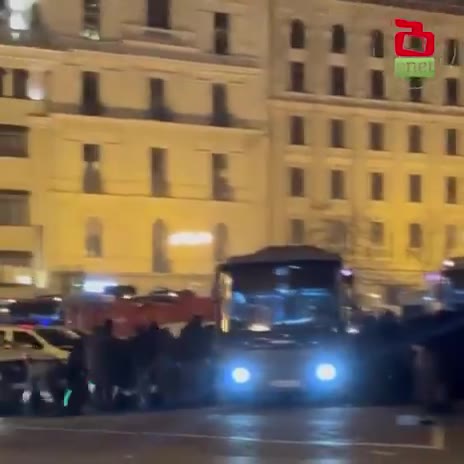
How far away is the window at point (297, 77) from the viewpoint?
7144cm

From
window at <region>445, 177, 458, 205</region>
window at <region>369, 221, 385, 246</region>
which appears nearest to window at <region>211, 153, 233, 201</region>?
window at <region>369, 221, 385, 246</region>

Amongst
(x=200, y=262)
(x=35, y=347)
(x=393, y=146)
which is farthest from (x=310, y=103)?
(x=35, y=347)

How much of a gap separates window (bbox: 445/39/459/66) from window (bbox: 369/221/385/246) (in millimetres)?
9662

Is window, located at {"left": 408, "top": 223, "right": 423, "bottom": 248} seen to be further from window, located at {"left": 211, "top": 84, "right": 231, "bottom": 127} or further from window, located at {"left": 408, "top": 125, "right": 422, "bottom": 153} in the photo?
window, located at {"left": 211, "top": 84, "right": 231, "bottom": 127}

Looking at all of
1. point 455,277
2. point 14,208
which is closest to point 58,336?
point 455,277

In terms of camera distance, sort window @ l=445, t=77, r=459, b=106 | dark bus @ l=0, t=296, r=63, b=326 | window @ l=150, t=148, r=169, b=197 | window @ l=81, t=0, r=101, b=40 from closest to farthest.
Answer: dark bus @ l=0, t=296, r=63, b=326, window @ l=81, t=0, r=101, b=40, window @ l=150, t=148, r=169, b=197, window @ l=445, t=77, r=459, b=106

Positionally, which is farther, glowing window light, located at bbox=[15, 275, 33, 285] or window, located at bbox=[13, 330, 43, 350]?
glowing window light, located at bbox=[15, 275, 33, 285]

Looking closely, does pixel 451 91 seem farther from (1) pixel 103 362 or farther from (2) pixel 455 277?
(1) pixel 103 362

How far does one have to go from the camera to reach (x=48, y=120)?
202 ft

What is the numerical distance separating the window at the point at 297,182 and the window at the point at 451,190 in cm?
919

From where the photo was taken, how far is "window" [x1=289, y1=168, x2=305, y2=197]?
235 feet

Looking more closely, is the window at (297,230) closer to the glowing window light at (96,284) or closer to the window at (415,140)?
the window at (415,140)

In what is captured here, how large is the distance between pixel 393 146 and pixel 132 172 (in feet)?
53.0

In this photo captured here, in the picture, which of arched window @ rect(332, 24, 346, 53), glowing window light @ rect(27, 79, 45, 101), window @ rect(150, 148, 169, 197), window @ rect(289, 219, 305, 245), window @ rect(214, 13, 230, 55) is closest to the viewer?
glowing window light @ rect(27, 79, 45, 101)
